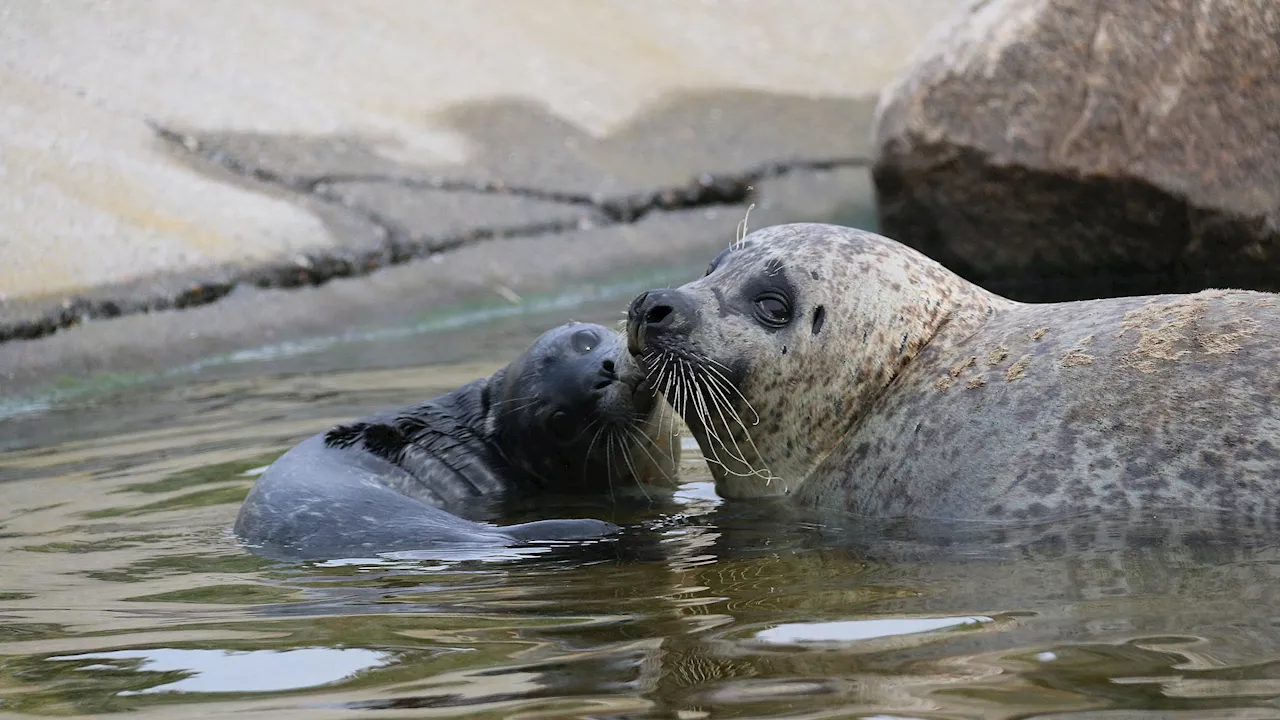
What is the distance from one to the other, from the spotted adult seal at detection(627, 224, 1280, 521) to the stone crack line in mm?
3371

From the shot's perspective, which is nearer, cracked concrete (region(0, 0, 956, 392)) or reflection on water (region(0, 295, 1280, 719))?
reflection on water (region(0, 295, 1280, 719))

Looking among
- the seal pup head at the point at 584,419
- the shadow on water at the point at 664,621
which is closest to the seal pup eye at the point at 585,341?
the seal pup head at the point at 584,419

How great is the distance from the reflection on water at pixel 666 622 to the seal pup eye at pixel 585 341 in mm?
772

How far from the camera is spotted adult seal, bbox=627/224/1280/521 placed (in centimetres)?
384

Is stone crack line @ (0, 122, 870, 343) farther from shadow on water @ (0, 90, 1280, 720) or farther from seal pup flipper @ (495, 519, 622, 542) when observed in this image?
seal pup flipper @ (495, 519, 622, 542)

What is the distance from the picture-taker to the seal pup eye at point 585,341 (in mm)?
5660

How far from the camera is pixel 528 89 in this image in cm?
1162

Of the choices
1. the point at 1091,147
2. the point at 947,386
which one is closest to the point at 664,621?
the point at 947,386

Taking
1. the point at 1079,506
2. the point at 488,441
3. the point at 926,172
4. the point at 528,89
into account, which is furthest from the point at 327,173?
the point at 1079,506

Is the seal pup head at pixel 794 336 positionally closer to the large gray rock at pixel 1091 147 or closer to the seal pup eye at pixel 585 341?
the seal pup eye at pixel 585 341

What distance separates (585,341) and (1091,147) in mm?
3682

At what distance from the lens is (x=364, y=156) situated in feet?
33.5

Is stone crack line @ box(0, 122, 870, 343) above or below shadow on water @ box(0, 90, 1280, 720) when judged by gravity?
above

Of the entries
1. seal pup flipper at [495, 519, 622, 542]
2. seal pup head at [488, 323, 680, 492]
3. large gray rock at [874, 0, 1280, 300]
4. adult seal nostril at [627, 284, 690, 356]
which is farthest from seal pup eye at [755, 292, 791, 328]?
large gray rock at [874, 0, 1280, 300]
